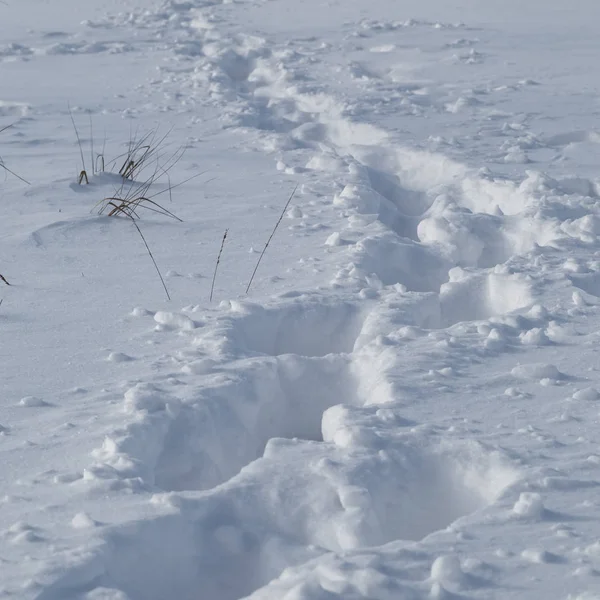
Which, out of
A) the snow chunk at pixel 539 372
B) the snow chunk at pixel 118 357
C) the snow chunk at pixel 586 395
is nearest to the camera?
the snow chunk at pixel 586 395

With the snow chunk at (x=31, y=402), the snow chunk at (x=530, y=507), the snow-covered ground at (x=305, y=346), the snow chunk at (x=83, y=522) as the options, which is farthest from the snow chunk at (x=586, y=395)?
the snow chunk at (x=31, y=402)

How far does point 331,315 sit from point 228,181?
4.81 ft

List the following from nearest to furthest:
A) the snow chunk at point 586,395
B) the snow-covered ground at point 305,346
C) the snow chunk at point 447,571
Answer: the snow chunk at point 447,571
the snow-covered ground at point 305,346
the snow chunk at point 586,395

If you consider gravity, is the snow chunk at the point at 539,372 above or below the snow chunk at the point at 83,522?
below

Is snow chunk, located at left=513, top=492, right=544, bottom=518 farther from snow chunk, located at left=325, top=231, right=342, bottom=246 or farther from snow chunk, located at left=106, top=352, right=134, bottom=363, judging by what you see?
snow chunk, located at left=325, top=231, right=342, bottom=246

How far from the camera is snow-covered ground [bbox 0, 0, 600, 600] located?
1.76 m

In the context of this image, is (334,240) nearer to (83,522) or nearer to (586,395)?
(586,395)

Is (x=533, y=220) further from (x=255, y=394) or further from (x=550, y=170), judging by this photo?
(x=255, y=394)

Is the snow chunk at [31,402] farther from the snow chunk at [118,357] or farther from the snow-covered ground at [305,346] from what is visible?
the snow chunk at [118,357]

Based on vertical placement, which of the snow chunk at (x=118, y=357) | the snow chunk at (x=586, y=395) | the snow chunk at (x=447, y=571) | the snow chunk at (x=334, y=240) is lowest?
the snow chunk at (x=586, y=395)

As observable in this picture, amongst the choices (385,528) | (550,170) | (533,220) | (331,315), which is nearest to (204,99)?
(550,170)

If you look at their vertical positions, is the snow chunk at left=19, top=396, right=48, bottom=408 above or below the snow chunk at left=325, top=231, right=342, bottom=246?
below

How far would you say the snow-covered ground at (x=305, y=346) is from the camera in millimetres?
1758

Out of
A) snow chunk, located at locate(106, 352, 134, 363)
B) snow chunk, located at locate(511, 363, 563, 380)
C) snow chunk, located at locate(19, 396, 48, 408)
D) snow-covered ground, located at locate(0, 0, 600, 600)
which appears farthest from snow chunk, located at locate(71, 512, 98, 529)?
snow chunk, located at locate(511, 363, 563, 380)
